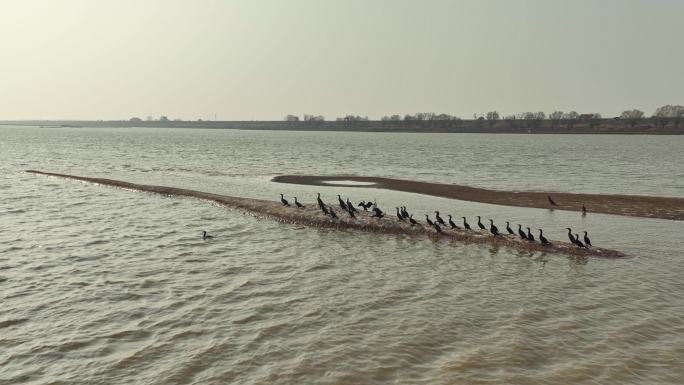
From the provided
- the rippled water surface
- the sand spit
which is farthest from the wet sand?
the sand spit

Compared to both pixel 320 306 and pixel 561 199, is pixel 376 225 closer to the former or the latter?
pixel 320 306

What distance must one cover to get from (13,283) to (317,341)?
10.8 metres

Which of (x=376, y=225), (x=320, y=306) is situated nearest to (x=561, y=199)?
(x=376, y=225)

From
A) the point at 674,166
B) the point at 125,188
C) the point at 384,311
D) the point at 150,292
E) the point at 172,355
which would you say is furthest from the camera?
the point at 674,166

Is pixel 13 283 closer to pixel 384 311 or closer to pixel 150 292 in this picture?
pixel 150 292

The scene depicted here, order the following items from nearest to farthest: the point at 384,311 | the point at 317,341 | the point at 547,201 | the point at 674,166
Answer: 1. the point at 317,341
2. the point at 384,311
3. the point at 547,201
4. the point at 674,166

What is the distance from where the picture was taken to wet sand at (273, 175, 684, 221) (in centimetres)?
3216

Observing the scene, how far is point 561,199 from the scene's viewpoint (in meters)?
37.2

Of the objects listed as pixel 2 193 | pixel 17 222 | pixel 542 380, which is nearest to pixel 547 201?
pixel 542 380

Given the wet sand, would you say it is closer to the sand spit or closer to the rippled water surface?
the rippled water surface

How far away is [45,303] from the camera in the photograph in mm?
14555

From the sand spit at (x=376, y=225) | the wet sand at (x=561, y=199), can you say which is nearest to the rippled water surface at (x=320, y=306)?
the sand spit at (x=376, y=225)

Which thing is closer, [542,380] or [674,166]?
[542,380]

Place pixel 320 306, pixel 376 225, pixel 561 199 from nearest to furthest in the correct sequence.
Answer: pixel 320 306, pixel 376 225, pixel 561 199
